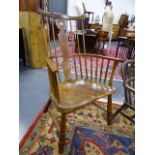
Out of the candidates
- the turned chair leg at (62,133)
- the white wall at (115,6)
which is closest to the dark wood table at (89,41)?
the white wall at (115,6)

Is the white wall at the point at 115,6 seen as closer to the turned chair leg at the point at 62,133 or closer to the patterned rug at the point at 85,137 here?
the patterned rug at the point at 85,137

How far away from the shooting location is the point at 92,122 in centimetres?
161

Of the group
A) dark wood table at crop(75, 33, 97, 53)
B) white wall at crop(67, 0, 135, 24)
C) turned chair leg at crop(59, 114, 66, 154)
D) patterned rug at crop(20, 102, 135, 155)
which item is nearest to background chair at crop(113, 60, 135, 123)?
Answer: patterned rug at crop(20, 102, 135, 155)

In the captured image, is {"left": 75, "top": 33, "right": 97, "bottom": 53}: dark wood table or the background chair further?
{"left": 75, "top": 33, "right": 97, "bottom": 53}: dark wood table

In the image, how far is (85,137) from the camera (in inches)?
55.7

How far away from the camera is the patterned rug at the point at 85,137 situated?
4.19 feet

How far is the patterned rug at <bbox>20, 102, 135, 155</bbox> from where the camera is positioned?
4.19ft

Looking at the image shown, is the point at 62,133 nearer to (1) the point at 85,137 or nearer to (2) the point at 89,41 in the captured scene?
(1) the point at 85,137

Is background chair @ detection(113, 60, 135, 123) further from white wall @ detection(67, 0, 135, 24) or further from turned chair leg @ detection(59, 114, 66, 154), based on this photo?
white wall @ detection(67, 0, 135, 24)

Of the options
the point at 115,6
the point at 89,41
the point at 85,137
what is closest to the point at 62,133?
the point at 85,137
